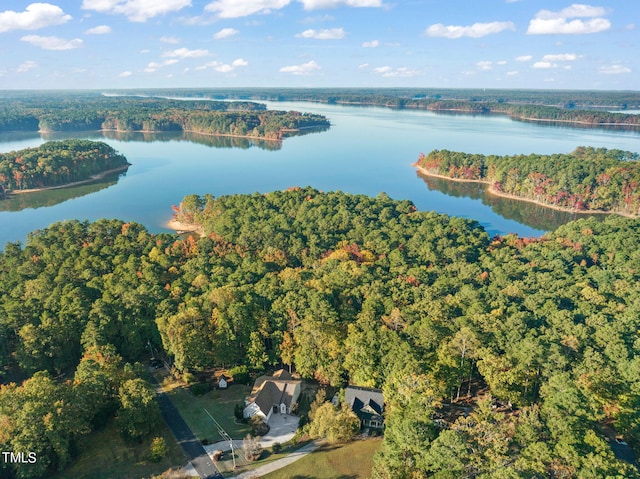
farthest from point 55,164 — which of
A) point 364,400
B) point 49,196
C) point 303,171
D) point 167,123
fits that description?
point 364,400

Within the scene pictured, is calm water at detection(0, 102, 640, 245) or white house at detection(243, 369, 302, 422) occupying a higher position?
calm water at detection(0, 102, 640, 245)

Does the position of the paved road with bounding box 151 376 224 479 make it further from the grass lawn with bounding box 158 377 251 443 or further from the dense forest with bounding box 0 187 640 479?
the dense forest with bounding box 0 187 640 479

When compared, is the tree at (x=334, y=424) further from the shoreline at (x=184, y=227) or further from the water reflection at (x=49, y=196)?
the water reflection at (x=49, y=196)

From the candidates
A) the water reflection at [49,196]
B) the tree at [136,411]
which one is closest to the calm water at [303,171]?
the water reflection at [49,196]

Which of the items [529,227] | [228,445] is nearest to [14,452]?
[228,445]

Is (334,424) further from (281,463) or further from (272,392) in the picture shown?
(272,392)

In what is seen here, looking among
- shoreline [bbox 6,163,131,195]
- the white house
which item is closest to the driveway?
the white house
